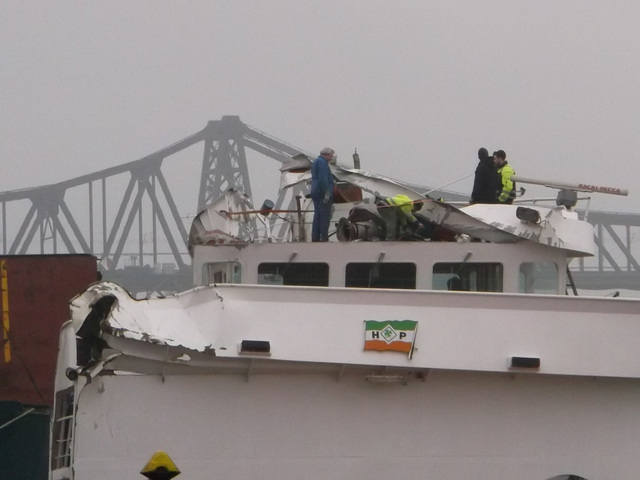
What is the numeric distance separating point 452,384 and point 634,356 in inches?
67.0

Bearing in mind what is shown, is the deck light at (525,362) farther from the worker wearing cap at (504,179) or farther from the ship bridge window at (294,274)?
the worker wearing cap at (504,179)

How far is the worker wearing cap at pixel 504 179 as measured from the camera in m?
14.9

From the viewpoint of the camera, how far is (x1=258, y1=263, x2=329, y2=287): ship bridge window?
13.1 m

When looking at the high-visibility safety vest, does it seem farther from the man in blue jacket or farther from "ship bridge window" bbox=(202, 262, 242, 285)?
"ship bridge window" bbox=(202, 262, 242, 285)

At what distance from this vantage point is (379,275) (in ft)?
42.7

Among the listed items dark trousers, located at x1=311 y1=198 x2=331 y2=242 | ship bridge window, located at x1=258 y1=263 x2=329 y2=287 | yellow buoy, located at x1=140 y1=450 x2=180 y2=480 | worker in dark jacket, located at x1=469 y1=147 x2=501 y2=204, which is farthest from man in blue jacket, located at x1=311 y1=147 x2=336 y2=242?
yellow buoy, located at x1=140 y1=450 x2=180 y2=480

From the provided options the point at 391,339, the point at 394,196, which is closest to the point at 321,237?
the point at 394,196

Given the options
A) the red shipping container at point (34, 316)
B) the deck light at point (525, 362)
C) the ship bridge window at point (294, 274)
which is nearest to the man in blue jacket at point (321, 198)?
the ship bridge window at point (294, 274)

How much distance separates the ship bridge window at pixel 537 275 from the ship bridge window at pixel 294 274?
1.99 m

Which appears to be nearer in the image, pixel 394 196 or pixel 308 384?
pixel 308 384

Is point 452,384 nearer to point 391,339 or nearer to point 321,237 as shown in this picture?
point 391,339

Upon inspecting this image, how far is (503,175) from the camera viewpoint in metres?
14.9

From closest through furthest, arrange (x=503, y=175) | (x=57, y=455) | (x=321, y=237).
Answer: (x=57, y=455) → (x=321, y=237) → (x=503, y=175)

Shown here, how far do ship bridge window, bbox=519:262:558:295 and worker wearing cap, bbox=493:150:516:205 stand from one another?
1.96m
